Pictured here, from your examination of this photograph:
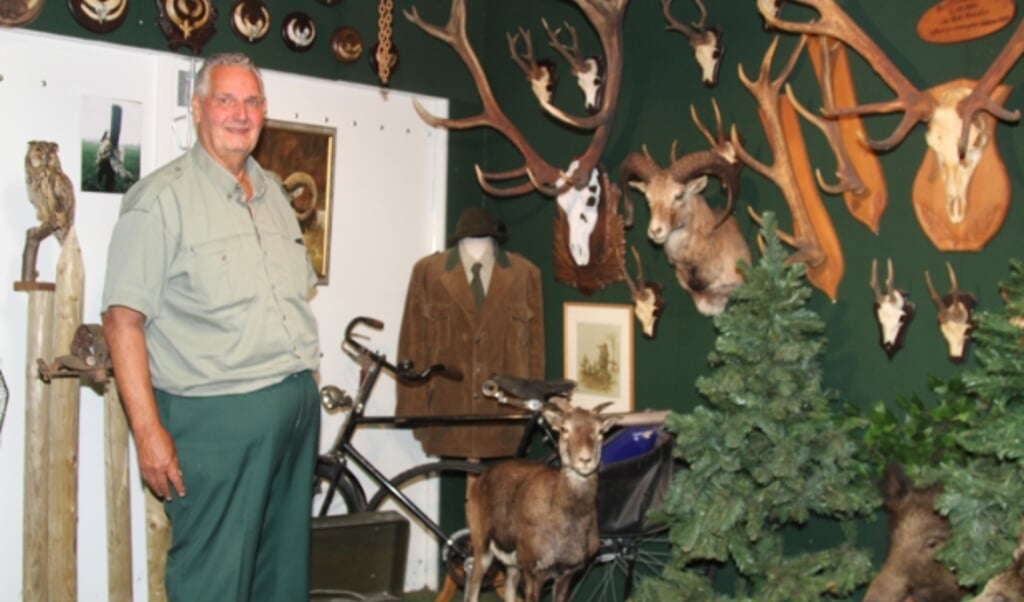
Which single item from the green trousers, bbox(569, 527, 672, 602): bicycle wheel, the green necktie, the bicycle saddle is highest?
the green necktie

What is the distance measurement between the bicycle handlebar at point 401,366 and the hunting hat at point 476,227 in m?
0.53

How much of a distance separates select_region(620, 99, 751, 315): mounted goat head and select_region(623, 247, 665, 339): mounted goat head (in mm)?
247

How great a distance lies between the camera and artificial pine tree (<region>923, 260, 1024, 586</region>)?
3.12 m

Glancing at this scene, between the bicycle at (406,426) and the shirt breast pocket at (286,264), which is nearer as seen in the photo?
the shirt breast pocket at (286,264)

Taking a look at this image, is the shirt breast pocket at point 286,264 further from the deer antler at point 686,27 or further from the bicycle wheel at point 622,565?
the deer antler at point 686,27

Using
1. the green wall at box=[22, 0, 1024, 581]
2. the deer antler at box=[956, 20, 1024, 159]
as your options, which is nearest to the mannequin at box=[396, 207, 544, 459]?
the green wall at box=[22, 0, 1024, 581]

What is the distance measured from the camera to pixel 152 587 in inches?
173

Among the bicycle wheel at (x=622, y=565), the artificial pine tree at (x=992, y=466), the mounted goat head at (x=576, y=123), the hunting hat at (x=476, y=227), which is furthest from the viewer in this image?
the hunting hat at (x=476, y=227)

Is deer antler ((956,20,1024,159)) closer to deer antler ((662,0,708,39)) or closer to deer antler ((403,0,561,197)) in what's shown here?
deer antler ((662,0,708,39))

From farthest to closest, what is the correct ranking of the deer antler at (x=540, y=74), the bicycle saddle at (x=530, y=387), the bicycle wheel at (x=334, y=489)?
1. the deer antler at (x=540, y=74)
2. the bicycle wheel at (x=334, y=489)
3. the bicycle saddle at (x=530, y=387)

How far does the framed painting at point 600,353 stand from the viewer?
4.95 meters

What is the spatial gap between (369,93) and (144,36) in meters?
1.12

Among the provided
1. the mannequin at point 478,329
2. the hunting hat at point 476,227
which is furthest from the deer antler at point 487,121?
the mannequin at point 478,329

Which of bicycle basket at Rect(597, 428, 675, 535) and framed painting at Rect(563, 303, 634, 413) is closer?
bicycle basket at Rect(597, 428, 675, 535)
